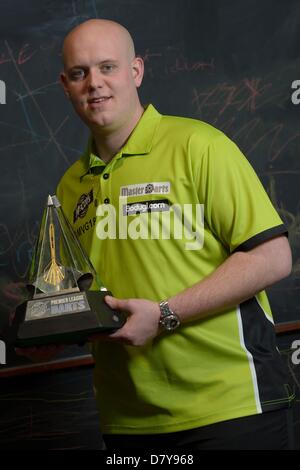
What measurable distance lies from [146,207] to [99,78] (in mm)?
304

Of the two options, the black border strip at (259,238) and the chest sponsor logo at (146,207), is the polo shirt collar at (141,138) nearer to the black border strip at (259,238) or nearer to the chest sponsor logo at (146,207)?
the chest sponsor logo at (146,207)

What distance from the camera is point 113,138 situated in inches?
71.9

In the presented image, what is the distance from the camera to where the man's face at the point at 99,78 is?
5.70ft

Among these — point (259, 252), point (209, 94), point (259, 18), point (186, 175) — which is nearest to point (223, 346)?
point (259, 252)

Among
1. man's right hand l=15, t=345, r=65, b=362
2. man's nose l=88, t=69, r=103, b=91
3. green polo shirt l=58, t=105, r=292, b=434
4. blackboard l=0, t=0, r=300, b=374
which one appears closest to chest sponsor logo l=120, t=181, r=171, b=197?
green polo shirt l=58, t=105, r=292, b=434

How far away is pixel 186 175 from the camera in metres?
1.66

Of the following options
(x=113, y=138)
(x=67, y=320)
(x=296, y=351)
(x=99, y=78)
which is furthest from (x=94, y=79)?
(x=296, y=351)

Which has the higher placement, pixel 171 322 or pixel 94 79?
pixel 94 79

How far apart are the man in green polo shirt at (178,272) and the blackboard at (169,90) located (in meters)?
1.05

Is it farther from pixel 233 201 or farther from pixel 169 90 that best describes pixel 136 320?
pixel 169 90

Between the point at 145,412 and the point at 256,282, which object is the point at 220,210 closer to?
the point at 256,282

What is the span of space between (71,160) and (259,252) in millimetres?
1397

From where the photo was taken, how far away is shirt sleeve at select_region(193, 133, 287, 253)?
5.31 ft

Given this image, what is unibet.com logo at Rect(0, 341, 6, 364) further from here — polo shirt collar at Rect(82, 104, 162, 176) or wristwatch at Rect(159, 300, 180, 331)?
wristwatch at Rect(159, 300, 180, 331)
